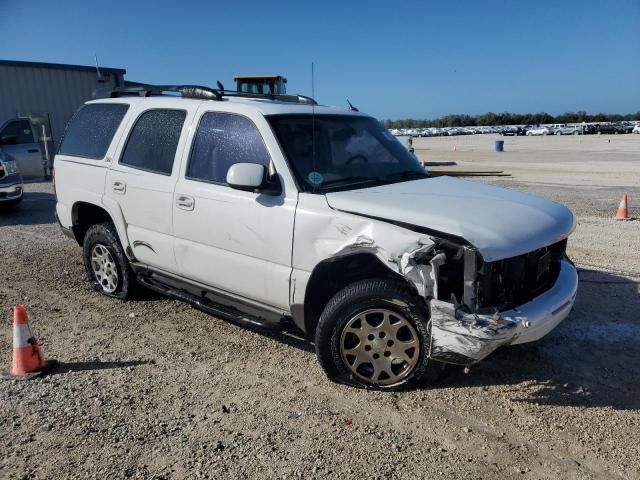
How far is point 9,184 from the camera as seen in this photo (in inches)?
420

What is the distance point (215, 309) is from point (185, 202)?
0.91 m

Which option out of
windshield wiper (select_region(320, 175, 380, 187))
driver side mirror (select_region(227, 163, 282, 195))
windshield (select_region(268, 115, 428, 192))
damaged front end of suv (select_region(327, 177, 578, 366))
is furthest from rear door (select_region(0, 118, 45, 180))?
damaged front end of suv (select_region(327, 177, 578, 366))

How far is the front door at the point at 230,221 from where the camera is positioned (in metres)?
3.84

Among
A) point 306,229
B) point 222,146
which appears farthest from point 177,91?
point 306,229

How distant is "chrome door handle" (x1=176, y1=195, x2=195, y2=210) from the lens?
171 inches

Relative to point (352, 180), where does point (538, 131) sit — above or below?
below

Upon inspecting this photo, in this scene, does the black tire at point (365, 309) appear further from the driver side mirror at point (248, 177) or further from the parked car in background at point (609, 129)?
the parked car in background at point (609, 129)

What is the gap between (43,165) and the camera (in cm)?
1577

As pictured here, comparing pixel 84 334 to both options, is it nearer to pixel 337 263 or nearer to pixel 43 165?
pixel 337 263

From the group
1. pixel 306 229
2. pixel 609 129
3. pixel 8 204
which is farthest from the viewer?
pixel 609 129

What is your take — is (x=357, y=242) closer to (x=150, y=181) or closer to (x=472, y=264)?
(x=472, y=264)

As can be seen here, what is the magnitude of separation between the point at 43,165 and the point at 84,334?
42.5 ft

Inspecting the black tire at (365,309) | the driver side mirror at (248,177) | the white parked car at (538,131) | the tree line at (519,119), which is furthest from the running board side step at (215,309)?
the tree line at (519,119)

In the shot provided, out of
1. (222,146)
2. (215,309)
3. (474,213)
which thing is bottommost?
(215,309)
